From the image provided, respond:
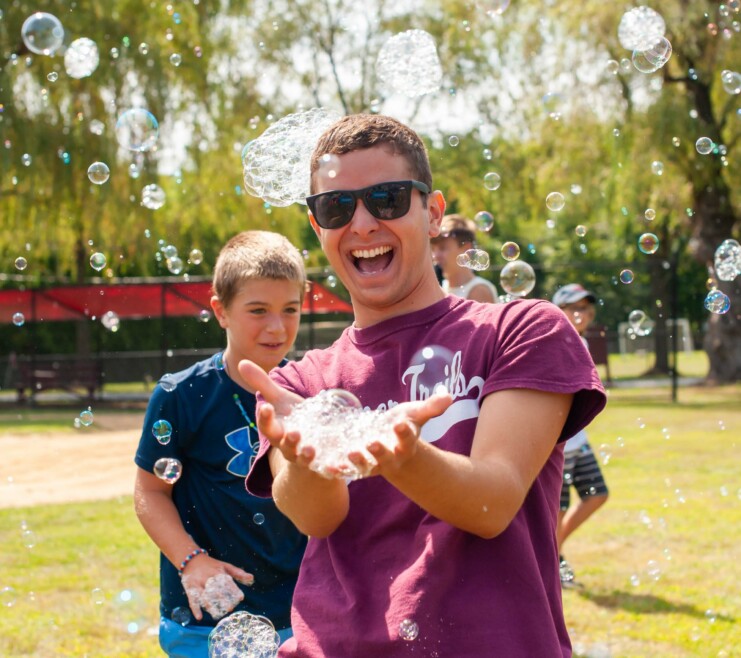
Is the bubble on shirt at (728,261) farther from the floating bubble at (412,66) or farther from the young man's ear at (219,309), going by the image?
the young man's ear at (219,309)

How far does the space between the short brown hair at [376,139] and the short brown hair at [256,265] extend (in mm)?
1082

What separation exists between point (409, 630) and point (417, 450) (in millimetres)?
353

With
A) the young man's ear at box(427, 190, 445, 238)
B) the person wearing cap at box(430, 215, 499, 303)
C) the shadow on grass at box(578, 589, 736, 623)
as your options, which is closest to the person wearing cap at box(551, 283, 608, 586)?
the shadow on grass at box(578, 589, 736, 623)

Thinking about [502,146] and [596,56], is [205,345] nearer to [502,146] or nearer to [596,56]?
[502,146]

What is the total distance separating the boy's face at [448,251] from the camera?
522 cm

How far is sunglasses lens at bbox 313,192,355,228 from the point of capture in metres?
1.85

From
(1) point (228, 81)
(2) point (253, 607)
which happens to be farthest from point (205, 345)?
(2) point (253, 607)

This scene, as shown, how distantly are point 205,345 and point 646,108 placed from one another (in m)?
9.09

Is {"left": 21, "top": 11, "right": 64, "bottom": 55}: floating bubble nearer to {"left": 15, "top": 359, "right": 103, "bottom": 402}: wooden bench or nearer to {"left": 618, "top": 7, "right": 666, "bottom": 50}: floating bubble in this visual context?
{"left": 618, "top": 7, "right": 666, "bottom": 50}: floating bubble

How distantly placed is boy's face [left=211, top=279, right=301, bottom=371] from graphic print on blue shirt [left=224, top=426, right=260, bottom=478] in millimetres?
242

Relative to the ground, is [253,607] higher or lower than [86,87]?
lower

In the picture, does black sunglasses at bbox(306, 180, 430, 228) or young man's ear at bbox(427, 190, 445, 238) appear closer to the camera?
black sunglasses at bbox(306, 180, 430, 228)

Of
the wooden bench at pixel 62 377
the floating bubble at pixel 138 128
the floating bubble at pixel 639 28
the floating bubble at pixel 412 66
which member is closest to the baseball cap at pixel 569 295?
the floating bubble at pixel 639 28

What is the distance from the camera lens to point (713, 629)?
4676mm
